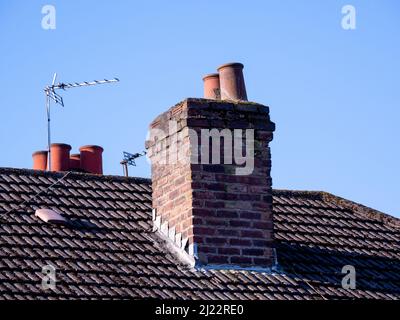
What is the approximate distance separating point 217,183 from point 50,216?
1.73m

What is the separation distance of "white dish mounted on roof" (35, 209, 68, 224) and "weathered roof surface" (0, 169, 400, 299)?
0.06m

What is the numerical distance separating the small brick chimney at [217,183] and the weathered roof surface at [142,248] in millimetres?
221

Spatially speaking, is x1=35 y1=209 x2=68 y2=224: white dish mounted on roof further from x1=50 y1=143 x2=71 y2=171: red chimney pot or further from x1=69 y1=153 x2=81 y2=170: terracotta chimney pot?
x1=69 y1=153 x2=81 y2=170: terracotta chimney pot

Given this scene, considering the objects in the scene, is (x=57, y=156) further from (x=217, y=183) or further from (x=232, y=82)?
(x=217, y=183)

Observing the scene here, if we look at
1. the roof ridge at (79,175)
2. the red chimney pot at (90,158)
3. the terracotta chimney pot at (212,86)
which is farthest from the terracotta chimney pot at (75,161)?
the terracotta chimney pot at (212,86)

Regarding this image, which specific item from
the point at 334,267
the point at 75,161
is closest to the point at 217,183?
the point at 334,267

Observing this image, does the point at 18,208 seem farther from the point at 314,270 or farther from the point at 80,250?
the point at 314,270

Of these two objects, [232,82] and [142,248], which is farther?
[232,82]

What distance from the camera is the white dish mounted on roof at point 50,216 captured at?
1305cm

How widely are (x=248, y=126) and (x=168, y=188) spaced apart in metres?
1.06

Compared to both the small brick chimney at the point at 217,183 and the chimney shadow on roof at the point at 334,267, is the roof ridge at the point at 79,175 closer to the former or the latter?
the small brick chimney at the point at 217,183

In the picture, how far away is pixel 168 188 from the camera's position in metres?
13.8

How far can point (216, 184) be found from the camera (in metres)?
13.4
